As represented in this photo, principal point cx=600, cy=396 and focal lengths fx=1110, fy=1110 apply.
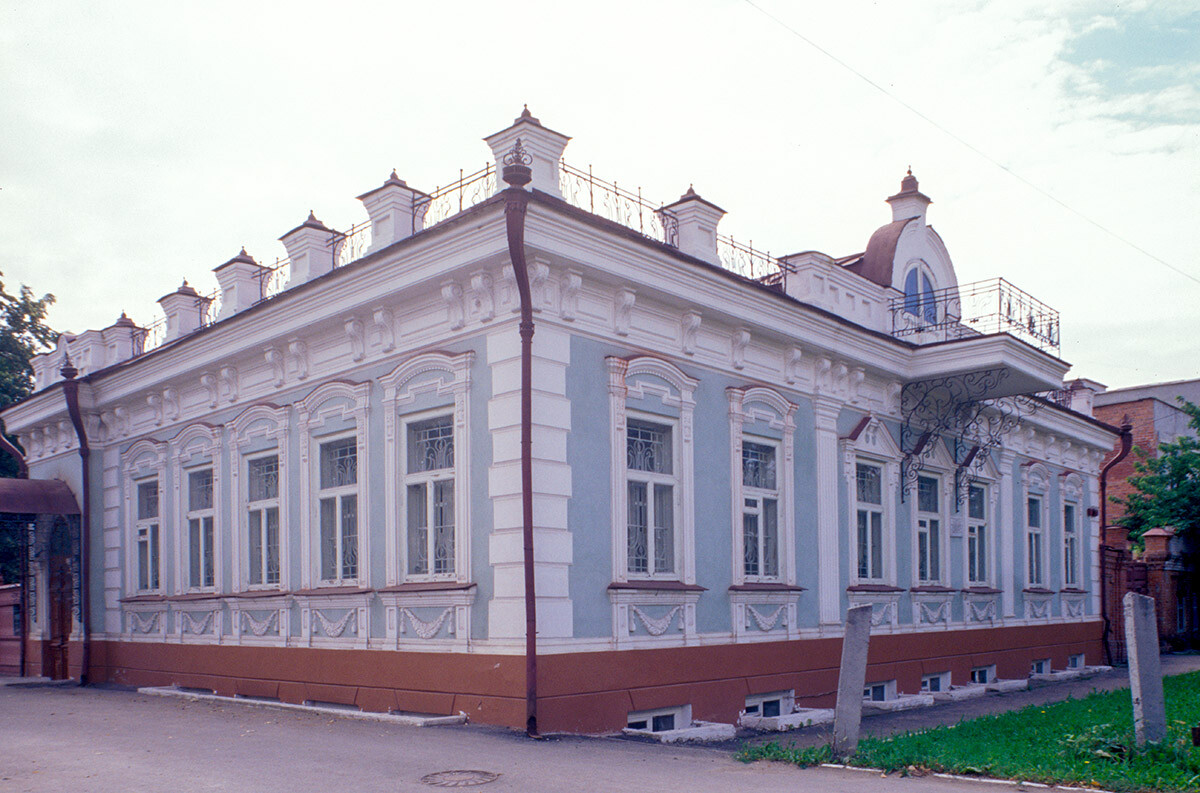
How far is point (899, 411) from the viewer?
16.9m

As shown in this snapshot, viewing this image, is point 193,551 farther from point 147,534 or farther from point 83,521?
point 83,521

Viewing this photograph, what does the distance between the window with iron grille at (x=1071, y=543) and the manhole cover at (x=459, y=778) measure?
693 inches

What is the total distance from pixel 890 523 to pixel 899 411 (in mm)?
1765

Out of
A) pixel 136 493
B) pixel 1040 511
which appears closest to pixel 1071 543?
pixel 1040 511

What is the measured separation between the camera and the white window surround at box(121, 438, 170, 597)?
16672 mm

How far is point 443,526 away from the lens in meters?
11.7

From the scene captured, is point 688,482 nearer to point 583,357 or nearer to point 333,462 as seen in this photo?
Result: point 583,357

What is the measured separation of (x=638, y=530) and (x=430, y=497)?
7.38 feet

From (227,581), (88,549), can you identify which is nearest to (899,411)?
(227,581)

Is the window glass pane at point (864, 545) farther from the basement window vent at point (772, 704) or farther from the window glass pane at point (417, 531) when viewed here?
the window glass pane at point (417, 531)

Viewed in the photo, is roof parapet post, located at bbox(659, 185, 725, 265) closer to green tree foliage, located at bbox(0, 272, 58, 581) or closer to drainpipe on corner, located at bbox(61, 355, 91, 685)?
drainpipe on corner, located at bbox(61, 355, 91, 685)

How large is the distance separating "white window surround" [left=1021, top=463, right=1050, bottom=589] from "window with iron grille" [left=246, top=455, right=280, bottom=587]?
13353 mm

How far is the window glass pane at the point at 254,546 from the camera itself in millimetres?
14680

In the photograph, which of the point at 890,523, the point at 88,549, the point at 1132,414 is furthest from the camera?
the point at 1132,414
